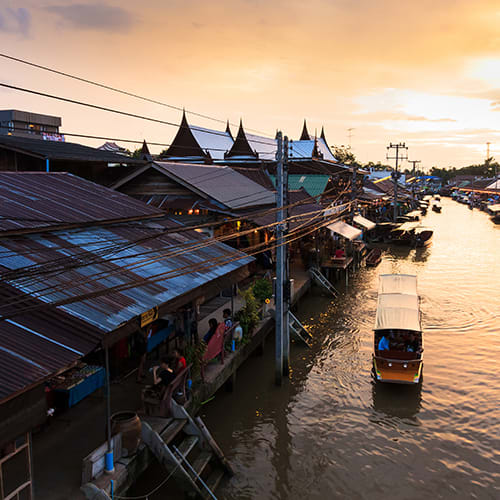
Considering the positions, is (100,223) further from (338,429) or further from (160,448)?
(338,429)

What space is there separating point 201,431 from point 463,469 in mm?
6974

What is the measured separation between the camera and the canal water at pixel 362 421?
11.4 m

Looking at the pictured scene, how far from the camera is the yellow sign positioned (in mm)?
9398

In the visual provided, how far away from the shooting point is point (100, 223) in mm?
13070

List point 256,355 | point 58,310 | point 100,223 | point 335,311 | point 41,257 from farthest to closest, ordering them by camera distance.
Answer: point 335,311
point 256,355
point 100,223
point 41,257
point 58,310

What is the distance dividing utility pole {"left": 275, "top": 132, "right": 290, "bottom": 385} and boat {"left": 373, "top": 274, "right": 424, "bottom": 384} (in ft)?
11.2

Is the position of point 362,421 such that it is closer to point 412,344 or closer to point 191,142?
point 412,344

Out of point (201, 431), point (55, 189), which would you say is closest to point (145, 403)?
point (201, 431)

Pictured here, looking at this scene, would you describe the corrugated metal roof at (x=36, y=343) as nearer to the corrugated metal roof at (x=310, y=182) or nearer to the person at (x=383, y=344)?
the person at (x=383, y=344)

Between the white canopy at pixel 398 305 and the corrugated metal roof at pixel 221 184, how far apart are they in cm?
814

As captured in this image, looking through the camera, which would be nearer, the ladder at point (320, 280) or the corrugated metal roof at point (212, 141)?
the ladder at point (320, 280)

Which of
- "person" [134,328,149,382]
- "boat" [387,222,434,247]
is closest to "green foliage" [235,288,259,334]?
"person" [134,328,149,382]

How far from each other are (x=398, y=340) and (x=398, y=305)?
2676mm

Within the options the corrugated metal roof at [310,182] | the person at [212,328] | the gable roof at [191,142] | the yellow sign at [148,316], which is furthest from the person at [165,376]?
the gable roof at [191,142]
